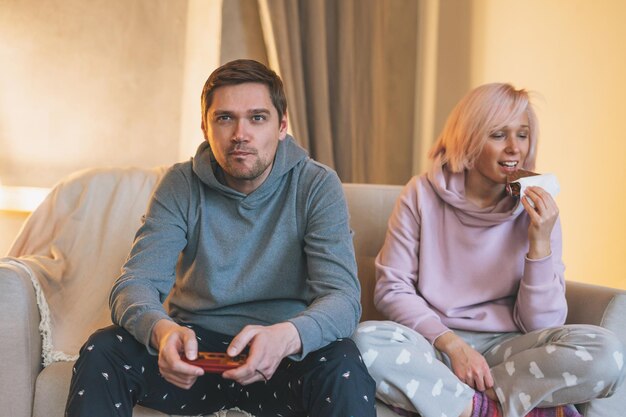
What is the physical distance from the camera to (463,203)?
197 centimetres

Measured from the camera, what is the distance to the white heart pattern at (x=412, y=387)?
160cm

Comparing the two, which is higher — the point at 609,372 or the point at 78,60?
the point at 78,60

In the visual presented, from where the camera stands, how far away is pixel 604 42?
7.26ft

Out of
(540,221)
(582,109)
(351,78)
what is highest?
(351,78)

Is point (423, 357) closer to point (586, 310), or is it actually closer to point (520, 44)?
point (586, 310)

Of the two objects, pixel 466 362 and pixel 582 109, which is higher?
pixel 582 109

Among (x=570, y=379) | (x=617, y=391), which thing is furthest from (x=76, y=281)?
(x=617, y=391)

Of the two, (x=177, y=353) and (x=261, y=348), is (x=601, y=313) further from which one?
(x=177, y=353)

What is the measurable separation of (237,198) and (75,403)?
59 cm

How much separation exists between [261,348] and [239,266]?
15.2 inches

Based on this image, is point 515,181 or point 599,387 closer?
point 599,387

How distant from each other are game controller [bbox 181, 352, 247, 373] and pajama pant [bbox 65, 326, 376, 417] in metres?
0.16

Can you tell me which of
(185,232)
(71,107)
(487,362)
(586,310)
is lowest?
(487,362)

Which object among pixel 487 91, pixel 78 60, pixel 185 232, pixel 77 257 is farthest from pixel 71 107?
pixel 487 91
